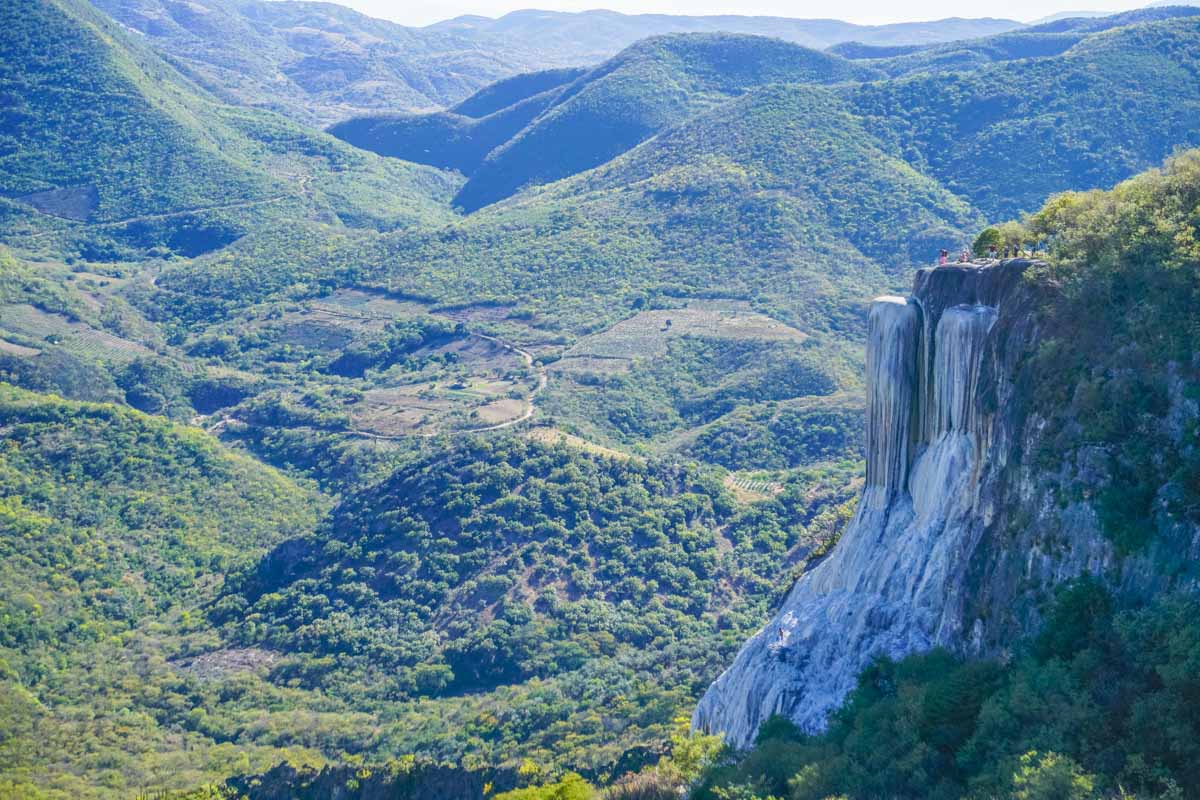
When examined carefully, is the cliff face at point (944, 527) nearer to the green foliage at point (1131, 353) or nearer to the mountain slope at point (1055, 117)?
the green foliage at point (1131, 353)

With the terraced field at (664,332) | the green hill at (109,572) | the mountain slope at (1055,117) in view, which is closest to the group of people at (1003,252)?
the green hill at (109,572)

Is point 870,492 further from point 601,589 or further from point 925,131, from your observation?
point 925,131

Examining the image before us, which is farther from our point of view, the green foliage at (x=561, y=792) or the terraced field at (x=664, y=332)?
the terraced field at (x=664, y=332)

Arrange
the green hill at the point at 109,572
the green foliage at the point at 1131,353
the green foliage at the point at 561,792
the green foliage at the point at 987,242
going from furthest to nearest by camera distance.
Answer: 1. the green hill at the point at 109,572
2. the green foliage at the point at 987,242
3. the green foliage at the point at 561,792
4. the green foliage at the point at 1131,353

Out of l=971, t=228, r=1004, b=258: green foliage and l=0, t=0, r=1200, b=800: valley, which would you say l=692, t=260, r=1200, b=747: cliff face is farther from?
l=971, t=228, r=1004, b=258: green foliage

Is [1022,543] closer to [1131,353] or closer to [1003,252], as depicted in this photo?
[1131,353]

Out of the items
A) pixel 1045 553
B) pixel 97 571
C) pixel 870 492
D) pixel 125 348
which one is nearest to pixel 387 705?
pixel 97 571
